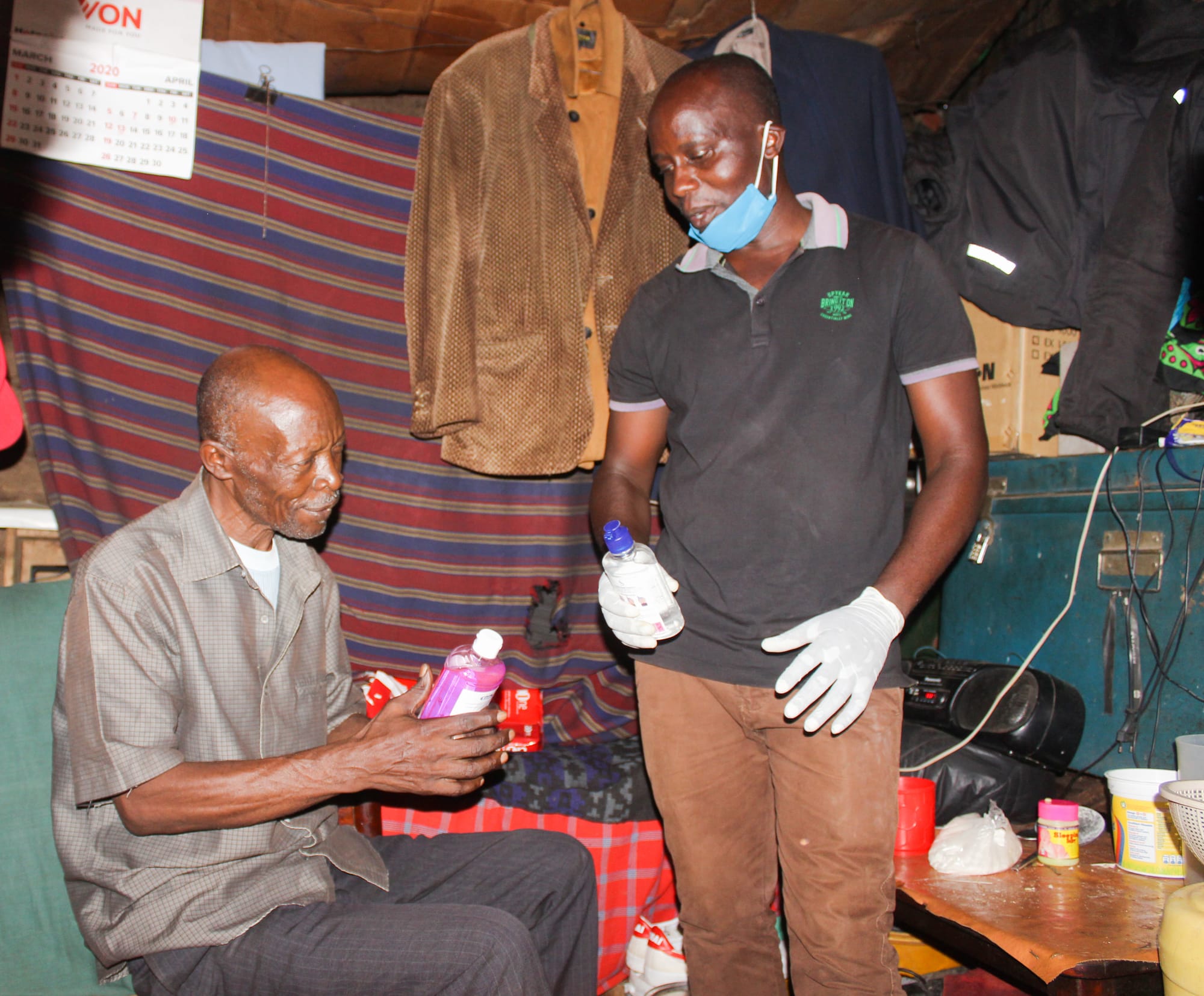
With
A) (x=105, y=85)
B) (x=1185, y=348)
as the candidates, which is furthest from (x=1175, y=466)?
(x=105, y=85)

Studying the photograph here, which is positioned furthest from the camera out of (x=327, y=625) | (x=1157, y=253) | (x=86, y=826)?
(x=1157, y=253)

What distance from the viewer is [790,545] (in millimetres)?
1746

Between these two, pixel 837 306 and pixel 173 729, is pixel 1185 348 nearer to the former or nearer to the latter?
pixel 837 306

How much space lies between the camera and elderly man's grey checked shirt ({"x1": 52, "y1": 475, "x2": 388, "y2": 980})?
1.56 metres

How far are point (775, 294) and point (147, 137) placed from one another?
1687mm

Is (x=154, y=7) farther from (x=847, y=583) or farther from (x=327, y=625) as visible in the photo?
(x=847, y=583)

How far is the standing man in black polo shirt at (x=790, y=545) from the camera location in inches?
64.7

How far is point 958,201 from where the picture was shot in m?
2.92

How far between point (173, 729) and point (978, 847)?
1.87m

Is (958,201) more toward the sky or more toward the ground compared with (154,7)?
more toward the ground

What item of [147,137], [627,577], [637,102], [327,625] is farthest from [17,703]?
[637,102]

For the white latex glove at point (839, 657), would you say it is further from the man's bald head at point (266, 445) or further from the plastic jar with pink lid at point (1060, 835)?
the plastic jar with pink lid at point (1060, 835)

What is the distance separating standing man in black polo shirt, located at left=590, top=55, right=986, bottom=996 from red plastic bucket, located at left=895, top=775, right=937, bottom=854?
2.37ft

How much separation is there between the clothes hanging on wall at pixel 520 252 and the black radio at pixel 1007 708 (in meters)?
1.19
